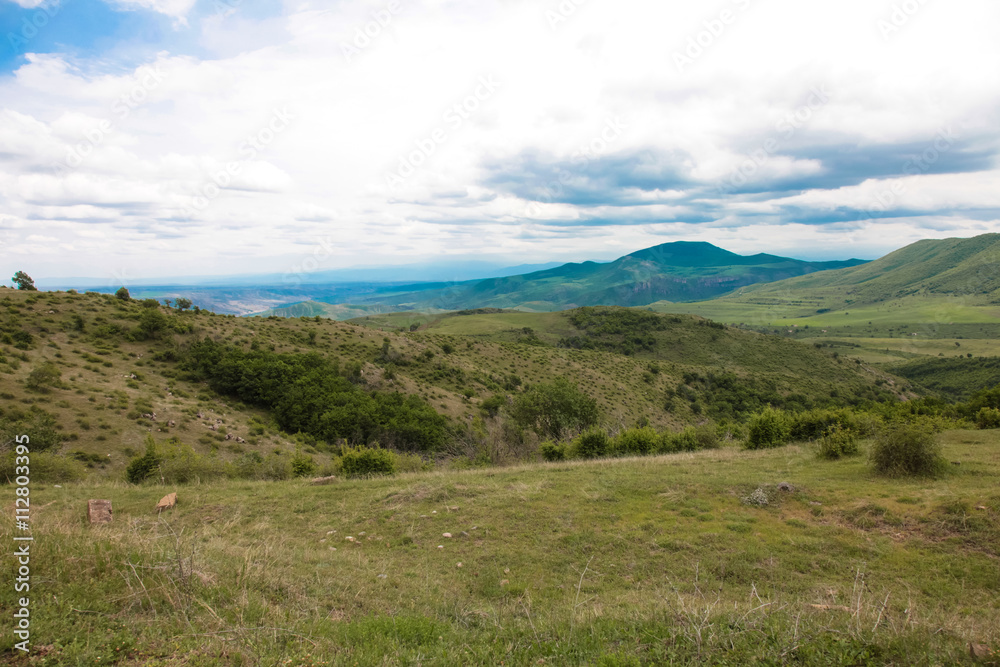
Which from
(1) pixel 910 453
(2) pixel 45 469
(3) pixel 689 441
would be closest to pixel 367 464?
(2) pixel 45 469

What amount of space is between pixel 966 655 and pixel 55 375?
126 ft

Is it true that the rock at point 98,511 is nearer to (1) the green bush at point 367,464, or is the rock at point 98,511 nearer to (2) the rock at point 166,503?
(2) the rock at point 166,503

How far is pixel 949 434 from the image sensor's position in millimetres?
19719

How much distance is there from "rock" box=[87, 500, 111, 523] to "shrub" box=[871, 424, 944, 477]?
2238 centimetres

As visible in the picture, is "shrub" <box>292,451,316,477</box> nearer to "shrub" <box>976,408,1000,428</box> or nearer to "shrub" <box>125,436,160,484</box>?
"shrub" <box>125,436,160,484</box>

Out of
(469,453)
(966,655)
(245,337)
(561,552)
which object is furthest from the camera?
(245,337)

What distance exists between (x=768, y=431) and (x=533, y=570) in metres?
19.8

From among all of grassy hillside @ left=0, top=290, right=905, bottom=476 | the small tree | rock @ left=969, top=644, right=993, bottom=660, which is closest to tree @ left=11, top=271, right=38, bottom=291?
grassy hillside @ left=0, top=290, right=905, bottom=476

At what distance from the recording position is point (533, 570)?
30.1ft

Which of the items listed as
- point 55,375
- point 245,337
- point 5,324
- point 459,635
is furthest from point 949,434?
point 5,324

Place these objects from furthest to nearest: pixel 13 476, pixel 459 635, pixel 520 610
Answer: pixel 13 476, pixel 520 610, pixel 459 635

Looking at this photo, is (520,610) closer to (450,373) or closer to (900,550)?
(900,550)

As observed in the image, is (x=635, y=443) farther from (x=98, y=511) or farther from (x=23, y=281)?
(x=23, y=281)

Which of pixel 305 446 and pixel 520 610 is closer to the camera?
pixel 520 610
